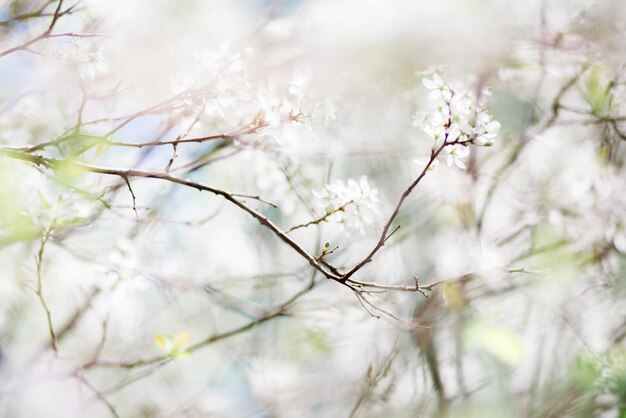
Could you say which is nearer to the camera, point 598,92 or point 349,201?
point 349,201

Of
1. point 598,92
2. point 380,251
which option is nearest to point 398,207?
point 380,251

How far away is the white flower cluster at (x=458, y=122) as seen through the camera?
23.0 inches

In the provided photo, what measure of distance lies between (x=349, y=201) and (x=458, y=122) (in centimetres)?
21

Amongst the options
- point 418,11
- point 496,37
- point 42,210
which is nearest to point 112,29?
point 42,210

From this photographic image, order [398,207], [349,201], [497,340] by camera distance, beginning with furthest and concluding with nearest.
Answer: [497,340] < [349,201] < [398,207]

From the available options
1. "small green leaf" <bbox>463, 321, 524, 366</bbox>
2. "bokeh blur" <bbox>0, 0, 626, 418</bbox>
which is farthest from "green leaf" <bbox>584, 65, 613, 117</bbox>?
"small green leaf" <bbox>463, 321, 524, 366</bbox>

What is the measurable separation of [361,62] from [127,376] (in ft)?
3.27

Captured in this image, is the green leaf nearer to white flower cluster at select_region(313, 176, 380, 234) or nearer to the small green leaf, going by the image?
the small green leaf

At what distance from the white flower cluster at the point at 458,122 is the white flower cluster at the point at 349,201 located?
17cm

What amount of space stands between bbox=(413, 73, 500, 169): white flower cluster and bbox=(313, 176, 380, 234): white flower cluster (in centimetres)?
17

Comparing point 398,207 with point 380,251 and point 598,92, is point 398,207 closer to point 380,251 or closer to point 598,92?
point 380,251

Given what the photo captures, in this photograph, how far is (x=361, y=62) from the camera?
1368 mm

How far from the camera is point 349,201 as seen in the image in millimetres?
739

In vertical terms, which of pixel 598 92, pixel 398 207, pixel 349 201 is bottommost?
pixel 398 207
